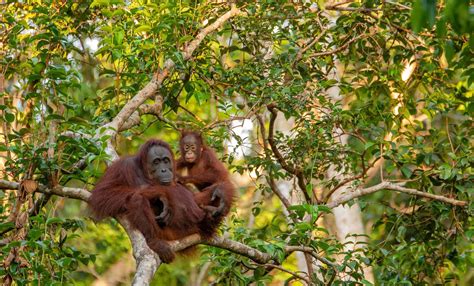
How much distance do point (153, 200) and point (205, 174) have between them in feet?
3.11

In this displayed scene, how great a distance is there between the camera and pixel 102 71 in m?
6.12

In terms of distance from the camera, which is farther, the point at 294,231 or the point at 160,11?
the point at 160,11

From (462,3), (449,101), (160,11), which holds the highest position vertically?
(160,11)

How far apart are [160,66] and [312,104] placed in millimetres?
1207

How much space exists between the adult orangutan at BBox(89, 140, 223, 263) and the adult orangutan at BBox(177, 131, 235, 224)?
0.04 m

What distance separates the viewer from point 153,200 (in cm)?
523

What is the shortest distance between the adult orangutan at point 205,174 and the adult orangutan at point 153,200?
4 centimetres

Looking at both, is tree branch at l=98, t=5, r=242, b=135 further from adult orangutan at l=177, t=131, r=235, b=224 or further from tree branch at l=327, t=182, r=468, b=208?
tree branch at l=327, t=182, r=468, b=208

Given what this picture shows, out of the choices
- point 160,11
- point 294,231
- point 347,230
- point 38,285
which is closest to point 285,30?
point 160,11

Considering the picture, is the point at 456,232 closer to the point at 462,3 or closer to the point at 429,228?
the point at 429,228

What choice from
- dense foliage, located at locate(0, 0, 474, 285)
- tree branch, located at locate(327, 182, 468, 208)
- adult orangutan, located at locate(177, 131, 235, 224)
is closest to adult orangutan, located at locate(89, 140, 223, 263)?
adult orangutan, located at locate(177, 131, 235, 224)

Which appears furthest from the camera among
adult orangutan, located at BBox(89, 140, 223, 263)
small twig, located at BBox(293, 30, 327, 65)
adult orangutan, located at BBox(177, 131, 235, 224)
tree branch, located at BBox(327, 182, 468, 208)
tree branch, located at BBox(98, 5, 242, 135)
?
small twig, located at BBox(293, 30, 327, 65)

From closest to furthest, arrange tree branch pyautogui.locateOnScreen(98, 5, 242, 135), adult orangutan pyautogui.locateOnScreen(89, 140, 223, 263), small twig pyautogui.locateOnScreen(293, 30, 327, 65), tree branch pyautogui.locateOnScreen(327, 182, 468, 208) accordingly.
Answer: adult orangutan pyautogui.locateOnScreen(89, 140, 223, 263) < tree branch pyautogui.locateOnScreen(98, 5, 242, 135) < tree branch pyautogui.locateOnScreen(327, 182, 468, 208) < small twig pyautogui.locateOnScreen(293, 30, 327, 65)

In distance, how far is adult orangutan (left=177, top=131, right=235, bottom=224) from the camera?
5.46m
